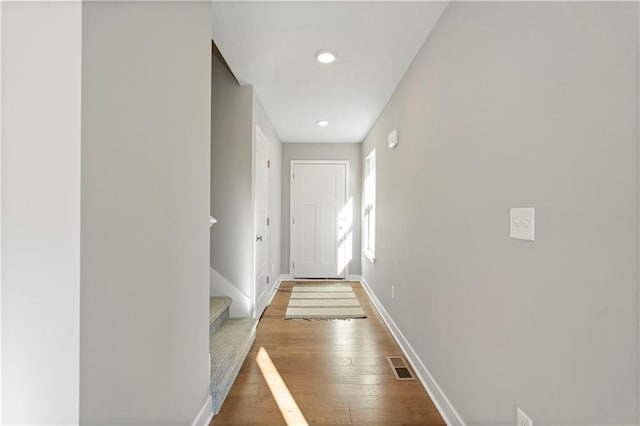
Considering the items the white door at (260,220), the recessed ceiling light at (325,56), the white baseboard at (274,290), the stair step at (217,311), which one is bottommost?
the white baseboard at (274,290)

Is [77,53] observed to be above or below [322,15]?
below

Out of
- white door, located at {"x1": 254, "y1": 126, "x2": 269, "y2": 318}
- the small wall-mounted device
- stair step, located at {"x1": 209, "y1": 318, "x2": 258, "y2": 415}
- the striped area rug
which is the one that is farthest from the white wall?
the striped area rug

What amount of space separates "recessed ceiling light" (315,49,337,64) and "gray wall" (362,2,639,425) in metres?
0.67

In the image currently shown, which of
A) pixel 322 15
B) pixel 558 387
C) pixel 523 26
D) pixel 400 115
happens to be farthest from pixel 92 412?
pixel 400 115

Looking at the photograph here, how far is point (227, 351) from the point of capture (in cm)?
223

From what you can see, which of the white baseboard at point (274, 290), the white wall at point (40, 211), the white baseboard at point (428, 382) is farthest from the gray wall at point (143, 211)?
the white baseboard at point (274, 290)

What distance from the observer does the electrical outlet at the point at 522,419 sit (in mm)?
1129

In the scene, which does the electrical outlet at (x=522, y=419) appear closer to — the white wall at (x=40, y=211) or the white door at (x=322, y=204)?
the white wall at (x=40, y=211)

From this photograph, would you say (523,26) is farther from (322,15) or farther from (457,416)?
(457,416)

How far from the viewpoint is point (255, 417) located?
1.78m

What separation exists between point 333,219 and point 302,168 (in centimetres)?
101

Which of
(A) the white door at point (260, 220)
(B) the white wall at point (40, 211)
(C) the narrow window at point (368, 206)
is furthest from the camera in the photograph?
(C) the narrow window at point (368, 206)

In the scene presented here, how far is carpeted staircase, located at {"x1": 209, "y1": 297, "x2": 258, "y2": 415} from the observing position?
1877 mm

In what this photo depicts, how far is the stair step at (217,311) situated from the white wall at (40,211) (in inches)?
63.4
